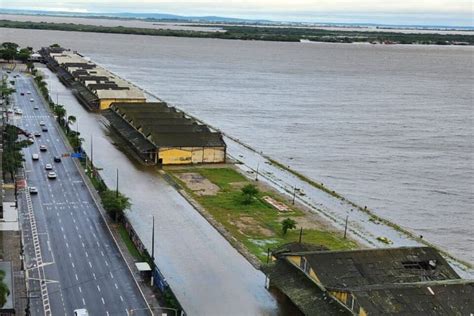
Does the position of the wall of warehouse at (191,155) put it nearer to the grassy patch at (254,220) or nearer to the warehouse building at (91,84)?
the grassy patch at (254,220)

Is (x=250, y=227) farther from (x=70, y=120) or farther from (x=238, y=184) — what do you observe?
(x=70, y=120)

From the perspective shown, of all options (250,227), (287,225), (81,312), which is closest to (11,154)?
(250,227)

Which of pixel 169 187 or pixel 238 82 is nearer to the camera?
pixel 169 187

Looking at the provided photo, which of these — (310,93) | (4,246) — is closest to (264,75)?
(310,93)

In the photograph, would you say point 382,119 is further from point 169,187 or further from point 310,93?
point 169,187

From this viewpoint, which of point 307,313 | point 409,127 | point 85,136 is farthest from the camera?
point 409,127

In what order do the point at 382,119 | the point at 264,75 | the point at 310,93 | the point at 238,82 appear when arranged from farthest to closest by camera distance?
the point at 264,75, the point at 238,82, the point at 310,93, the point at 382,119

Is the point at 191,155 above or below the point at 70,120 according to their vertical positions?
below
